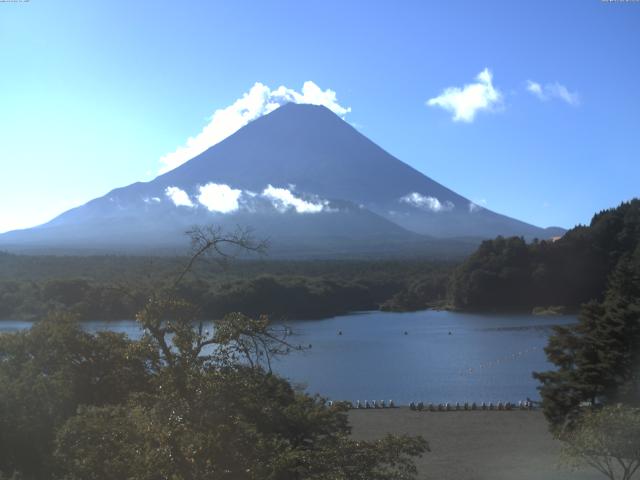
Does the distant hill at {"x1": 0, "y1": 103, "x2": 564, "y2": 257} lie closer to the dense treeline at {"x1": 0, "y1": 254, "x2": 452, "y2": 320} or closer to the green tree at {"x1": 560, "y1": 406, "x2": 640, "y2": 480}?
the dense treeline at {"x1": 0, "y1": 254, "x2": 452, "y2": 320}

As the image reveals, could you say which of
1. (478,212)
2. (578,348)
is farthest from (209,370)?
(478,212)

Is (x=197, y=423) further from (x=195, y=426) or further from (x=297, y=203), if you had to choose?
(x=297, y=203)

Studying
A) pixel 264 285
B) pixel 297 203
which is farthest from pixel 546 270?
pixel 297 203

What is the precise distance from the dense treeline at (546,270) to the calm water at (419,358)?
449cm

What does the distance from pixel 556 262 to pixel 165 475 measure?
38.4 meters

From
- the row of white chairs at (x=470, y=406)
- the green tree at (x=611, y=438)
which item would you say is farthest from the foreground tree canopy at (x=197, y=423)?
the row of white chairs at (x=470, y=406)

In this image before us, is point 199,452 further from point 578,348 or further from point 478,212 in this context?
point 478,212

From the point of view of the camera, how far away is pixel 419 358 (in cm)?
2248

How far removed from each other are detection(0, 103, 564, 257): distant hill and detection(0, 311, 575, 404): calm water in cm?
3857

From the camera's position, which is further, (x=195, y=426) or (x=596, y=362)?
(x=596, y=362)

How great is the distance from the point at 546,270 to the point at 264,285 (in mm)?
15415

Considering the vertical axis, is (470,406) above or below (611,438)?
below

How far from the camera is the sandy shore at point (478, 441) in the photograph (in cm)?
917

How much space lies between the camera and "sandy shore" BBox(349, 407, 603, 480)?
30.1 ft
